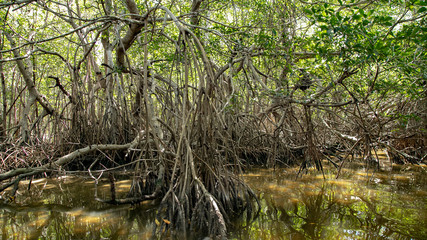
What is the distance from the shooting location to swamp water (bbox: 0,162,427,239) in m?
2.56

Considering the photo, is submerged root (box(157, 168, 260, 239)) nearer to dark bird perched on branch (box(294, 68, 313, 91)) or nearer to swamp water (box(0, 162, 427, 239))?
swamp water (box(0, 162, 427, 239))

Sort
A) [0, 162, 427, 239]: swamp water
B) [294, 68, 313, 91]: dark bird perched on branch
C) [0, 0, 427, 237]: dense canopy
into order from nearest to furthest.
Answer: [0, 0, 427, 237]: dense canopy → [0, 162, 427, 239]: swamp water → [294, 68, 313, 91]: dark bird perched on branch

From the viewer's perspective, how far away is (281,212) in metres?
3.11

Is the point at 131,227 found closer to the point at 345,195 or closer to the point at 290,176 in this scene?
the point at 345,195

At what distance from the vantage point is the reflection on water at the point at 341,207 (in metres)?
2.54

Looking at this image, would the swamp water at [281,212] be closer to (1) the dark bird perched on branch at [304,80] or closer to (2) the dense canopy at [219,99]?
(2) the dense canopy at [219,99]

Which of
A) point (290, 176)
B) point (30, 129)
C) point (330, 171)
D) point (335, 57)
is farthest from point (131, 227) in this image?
point (330, 171)

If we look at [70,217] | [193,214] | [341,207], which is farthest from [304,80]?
[70,217]

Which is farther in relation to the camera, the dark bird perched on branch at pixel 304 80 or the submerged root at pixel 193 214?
the dark bird perched on branch at pixel 304 80

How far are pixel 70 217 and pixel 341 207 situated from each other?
287 cm

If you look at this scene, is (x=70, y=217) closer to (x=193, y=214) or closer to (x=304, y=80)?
(x=193, y=214)

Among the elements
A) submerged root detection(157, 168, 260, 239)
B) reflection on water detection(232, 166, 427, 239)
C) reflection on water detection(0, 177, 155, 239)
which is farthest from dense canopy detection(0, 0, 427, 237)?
reflection on water detection(232, 166, 427, 239)

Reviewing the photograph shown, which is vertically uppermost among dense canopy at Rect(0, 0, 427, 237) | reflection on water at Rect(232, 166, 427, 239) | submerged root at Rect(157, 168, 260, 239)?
dense canopy at Rect(0, 0, 427, 237)

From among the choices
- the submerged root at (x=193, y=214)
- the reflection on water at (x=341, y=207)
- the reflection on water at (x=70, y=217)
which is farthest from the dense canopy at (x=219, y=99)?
the reflection on water at (x=341, y=207)
